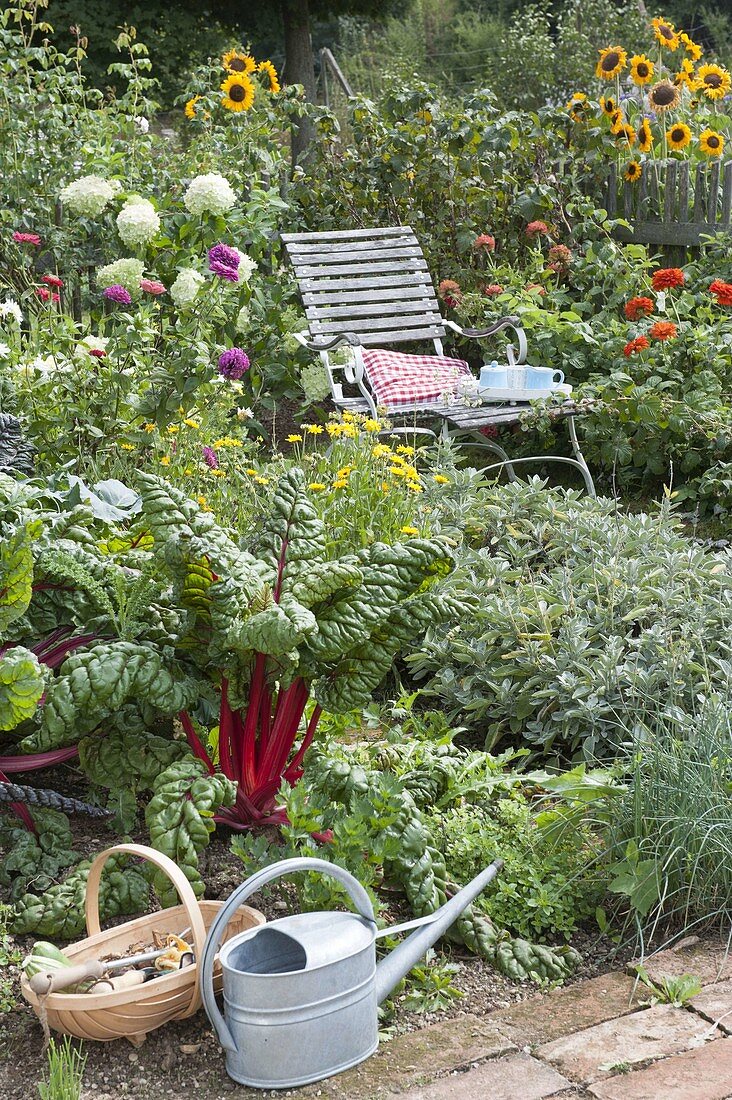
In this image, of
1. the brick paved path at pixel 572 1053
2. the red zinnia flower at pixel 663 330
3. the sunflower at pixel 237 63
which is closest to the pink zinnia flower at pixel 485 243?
the red zinnia flower at pixel 663 330

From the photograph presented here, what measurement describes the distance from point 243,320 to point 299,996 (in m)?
4.62

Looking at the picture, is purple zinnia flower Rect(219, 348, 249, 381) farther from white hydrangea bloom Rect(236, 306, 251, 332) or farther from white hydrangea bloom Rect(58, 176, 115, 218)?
white hydrangea bloom Rect(236, 306, 251, 332)

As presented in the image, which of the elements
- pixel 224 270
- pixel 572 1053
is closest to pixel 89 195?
pixel 224 270

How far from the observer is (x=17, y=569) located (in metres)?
2.52

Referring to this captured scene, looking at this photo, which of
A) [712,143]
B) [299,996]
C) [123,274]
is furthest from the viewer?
[712,143]

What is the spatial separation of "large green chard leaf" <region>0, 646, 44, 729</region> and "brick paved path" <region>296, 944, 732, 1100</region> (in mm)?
905

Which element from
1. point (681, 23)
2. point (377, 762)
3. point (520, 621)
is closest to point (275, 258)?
point (520, 621)

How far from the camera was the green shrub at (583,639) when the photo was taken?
124 inches

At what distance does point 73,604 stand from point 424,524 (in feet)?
4.82

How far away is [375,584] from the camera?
2.58 m

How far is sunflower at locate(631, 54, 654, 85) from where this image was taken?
7.33 metres

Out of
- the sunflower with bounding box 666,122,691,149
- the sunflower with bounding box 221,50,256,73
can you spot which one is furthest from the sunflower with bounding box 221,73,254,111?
the sunflower with bounding box 666,122,691,149

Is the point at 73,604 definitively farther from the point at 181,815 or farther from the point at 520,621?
the point at 520,621

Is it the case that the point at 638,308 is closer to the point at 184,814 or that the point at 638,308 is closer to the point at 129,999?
the point at 184,814
